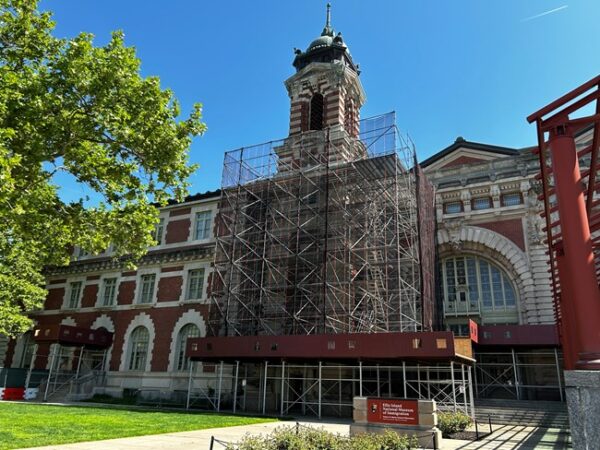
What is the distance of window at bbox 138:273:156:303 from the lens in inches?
1347

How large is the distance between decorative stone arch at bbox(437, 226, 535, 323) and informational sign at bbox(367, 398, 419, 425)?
59.4ft

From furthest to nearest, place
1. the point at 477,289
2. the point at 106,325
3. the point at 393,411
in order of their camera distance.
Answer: the point at 106,325 → the point at 477,289 → the point at 393,411

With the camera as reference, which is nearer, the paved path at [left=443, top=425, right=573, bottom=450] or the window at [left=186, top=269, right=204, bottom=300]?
the paved path at [left=443, top=425, right=573, bottom=450]

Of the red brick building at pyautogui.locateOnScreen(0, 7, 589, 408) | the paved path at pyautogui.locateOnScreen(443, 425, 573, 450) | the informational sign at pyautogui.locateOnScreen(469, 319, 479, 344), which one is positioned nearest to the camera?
the paved path at pyautogui.locateOnScreen(443, 425, 573, 450)

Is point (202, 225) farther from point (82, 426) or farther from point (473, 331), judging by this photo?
point (82, 426)

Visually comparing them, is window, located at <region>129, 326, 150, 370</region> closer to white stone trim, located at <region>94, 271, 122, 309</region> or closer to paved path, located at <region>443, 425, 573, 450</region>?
white stone trim, located at <region>94, 271, 122, 309</region>

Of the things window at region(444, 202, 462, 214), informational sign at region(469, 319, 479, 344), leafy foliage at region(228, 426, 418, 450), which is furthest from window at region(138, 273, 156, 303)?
leafy foliage at region(228, 426, 418, 450)

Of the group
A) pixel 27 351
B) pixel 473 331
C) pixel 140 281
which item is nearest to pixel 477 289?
pixel 473 331

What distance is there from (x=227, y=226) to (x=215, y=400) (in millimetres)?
11064

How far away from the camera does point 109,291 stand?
36.3m

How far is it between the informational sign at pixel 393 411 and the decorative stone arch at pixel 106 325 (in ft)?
85.5

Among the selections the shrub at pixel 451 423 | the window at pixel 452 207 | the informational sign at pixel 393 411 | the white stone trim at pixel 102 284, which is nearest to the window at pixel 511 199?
the window at pixel 452 207

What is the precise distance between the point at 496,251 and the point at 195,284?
21044 millimetres

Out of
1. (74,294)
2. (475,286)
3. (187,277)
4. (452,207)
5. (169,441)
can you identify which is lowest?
(169,441)
